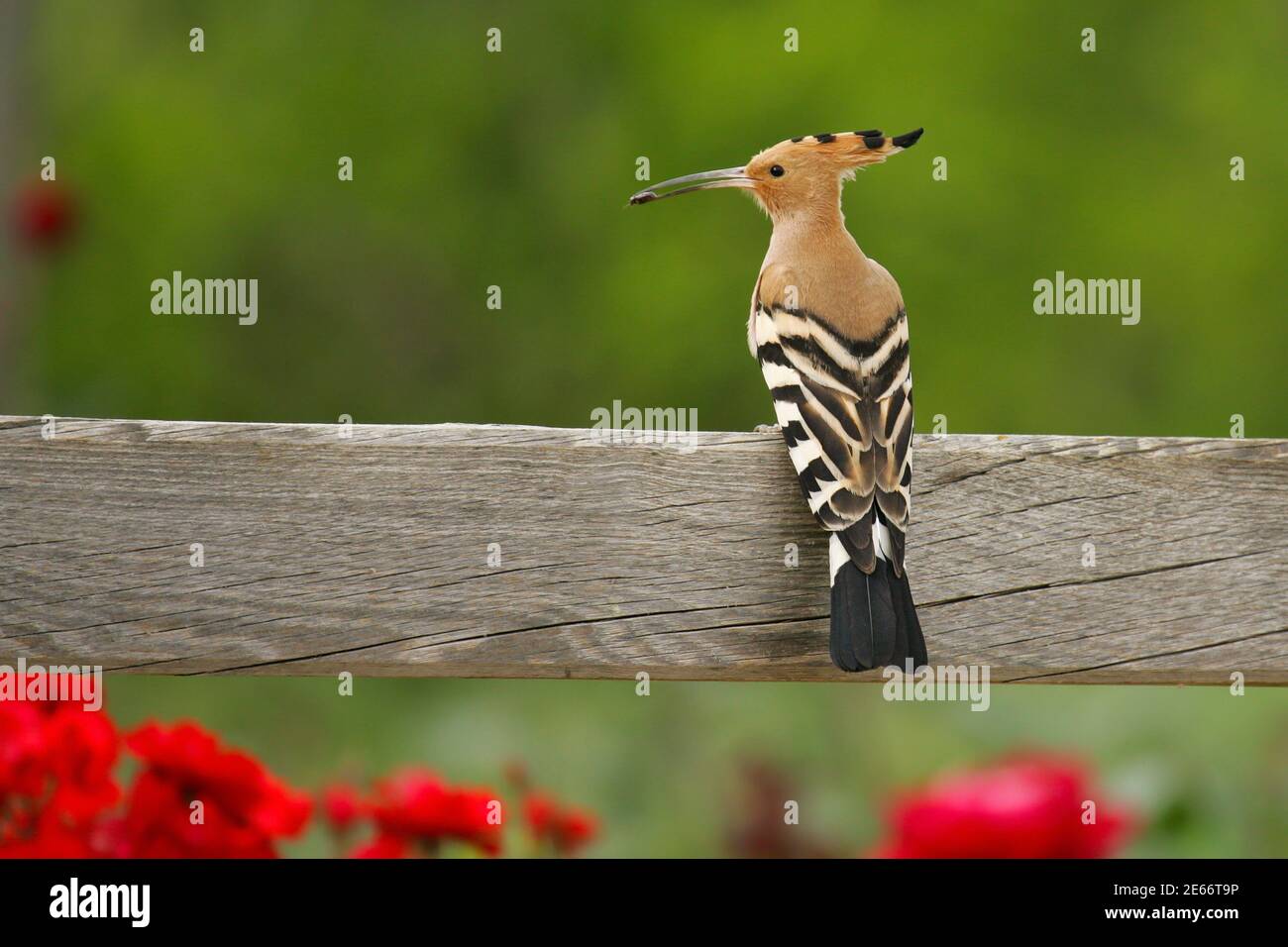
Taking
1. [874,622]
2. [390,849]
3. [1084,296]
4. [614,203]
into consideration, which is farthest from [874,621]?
[614,203]

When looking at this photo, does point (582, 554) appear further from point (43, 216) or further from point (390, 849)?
point (43, 216)

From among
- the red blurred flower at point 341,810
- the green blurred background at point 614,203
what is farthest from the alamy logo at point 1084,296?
the red blurred flower at point 341,810

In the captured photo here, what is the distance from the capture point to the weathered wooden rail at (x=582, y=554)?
2.13 metres

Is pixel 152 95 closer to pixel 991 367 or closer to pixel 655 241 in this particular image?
pixel 655 241

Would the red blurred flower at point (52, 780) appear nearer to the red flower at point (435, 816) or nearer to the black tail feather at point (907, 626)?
the red flower at point (435, 816)

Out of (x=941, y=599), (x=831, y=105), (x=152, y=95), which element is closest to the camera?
(x=941, y=599)

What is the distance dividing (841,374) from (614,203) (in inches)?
223

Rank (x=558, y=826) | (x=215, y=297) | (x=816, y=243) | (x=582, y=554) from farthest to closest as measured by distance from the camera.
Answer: (x=215, y=297), (x=816, y=243), (x=558, y=826), (x=582, y=554)

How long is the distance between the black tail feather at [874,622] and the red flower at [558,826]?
20.0 inches

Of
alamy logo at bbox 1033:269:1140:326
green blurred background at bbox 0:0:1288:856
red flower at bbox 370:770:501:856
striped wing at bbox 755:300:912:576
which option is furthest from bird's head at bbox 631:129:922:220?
alamy logo at bbox 1033:269:1140:326

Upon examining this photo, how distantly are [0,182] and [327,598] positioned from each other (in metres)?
6.86

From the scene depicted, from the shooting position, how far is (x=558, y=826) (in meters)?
2.33

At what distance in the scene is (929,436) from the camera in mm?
2369
